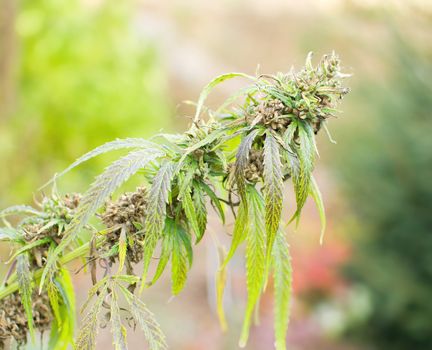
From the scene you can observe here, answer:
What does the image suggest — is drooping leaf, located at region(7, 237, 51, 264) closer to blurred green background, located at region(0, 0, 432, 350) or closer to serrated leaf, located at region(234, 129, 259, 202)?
serrated leaf, located at region(234, 129, 259, 202)

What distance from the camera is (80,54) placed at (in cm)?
803

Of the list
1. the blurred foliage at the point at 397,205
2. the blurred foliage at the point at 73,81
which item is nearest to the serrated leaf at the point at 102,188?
the blurred foliage at the point at 397,205

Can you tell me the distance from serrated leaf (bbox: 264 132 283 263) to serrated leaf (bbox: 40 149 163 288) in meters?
0.15

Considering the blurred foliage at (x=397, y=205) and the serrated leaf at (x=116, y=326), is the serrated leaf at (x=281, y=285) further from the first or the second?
the blurred foliage at (x=397, y=205)

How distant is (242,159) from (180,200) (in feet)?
0.36

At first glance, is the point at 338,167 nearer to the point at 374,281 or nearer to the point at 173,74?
the point at 374,281

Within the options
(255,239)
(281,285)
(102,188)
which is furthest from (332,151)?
(102,188)

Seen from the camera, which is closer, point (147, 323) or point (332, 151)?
point (147, 323)

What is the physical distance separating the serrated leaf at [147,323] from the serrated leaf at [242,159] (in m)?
0.20

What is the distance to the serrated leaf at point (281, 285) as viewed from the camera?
1061 millimetres

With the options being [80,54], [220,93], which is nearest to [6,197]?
[80,54]

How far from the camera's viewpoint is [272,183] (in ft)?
2.99

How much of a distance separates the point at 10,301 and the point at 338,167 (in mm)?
6915

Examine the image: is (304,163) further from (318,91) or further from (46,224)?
(46,224)
